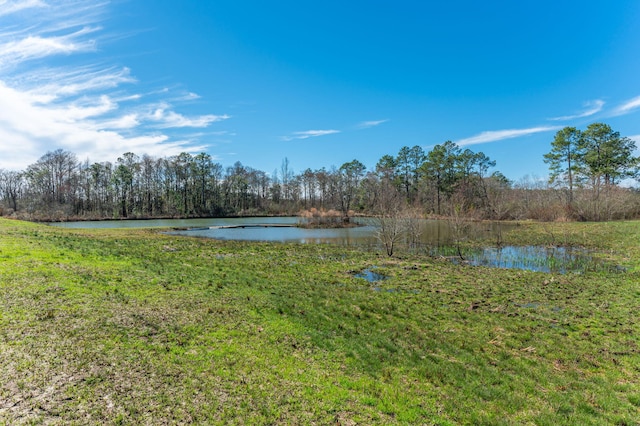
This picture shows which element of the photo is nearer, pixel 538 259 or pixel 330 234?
pixel 538 259

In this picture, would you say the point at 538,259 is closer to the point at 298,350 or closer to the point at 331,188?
the point at 298,350

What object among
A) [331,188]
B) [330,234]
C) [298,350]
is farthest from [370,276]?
[331,188]

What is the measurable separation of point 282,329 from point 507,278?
11.3 m

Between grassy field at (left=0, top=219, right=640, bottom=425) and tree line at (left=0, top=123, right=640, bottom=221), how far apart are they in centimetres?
3548

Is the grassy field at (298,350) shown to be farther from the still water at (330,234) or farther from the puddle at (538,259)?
the still water at (330,234)

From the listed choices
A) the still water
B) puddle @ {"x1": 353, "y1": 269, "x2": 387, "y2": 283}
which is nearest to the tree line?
the still water

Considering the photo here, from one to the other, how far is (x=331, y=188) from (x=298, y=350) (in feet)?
255

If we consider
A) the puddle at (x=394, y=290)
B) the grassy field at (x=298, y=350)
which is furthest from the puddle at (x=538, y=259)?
the puddle at (x=394, y=290)

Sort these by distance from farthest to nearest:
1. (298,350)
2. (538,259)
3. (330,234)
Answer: (330,234)
(538,259)
(298,350)

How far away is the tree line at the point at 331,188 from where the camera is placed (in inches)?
1779

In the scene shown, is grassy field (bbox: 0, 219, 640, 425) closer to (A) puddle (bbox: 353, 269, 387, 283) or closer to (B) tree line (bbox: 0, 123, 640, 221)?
(A) puddle (bbox: 353, 269, 387, 283)

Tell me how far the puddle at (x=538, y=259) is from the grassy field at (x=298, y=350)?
14.1 feet

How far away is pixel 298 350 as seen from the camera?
6098mm

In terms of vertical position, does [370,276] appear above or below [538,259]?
above
